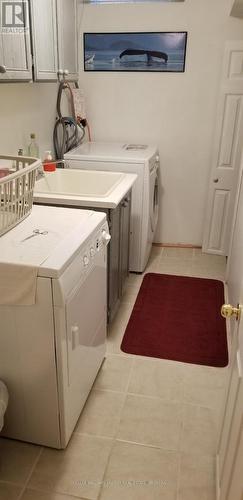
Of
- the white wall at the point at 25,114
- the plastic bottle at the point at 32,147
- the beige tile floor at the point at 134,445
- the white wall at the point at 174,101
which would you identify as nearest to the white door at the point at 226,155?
the white wall at the point at 174,101

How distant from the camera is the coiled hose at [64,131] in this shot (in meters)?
3.26

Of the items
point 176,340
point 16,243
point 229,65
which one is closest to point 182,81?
point 229,65

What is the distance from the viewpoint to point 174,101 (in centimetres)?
351

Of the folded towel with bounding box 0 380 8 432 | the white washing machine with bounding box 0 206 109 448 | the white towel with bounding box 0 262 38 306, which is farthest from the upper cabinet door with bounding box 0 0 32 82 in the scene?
the folded towel with bounding box 0 380 8 432

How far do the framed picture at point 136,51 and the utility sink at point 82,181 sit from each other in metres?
1.34

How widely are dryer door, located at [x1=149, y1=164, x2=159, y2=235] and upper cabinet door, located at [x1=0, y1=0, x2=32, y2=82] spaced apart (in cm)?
144

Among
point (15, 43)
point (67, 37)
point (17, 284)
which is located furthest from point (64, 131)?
point (17, 284)

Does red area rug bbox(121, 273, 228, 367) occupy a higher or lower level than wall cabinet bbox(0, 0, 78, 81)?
lower

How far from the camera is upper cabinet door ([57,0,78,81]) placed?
2.54 meters

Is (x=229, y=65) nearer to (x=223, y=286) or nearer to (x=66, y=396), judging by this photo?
(x=223, y=286)

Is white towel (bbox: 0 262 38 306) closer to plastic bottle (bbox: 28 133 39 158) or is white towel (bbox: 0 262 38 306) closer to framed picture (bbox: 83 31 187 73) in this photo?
plastic bottle (bbox: 28 133 39 158)

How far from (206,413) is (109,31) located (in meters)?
3.16

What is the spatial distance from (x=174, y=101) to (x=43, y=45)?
1.59m

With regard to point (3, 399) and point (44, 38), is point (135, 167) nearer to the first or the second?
point (44, 38)
